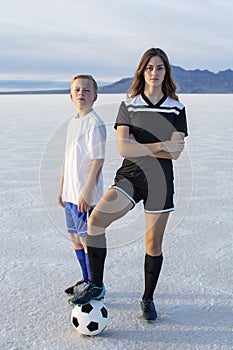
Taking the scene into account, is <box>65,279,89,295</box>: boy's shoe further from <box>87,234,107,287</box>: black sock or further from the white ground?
<box>87,234,107,287</box>: black sock

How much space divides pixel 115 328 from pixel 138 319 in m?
0.17

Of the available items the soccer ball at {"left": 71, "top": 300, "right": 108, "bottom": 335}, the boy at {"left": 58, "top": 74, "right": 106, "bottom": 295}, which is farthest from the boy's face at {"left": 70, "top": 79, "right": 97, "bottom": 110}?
the soccer ball at {"left": 71, "top": 300, "right": 108, "bottom": 335}

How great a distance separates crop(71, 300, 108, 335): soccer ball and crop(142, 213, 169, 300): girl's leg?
33 cm

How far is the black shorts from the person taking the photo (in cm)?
268

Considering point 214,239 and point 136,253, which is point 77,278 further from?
point 214,239

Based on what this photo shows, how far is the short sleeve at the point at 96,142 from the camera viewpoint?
2.73 meters

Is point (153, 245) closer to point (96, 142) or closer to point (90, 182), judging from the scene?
point (90, 182)

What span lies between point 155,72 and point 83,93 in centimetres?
46

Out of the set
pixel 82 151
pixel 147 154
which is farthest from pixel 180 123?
pixel 82 151

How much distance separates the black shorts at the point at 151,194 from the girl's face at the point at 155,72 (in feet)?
1.91

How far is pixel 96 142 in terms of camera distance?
273 centimetres

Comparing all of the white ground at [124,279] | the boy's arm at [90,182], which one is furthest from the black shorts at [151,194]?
the white ground at [124,279]

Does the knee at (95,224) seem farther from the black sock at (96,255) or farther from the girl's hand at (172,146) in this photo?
the girl's hand at (172,146)

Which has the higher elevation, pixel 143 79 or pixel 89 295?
pixel 143 79
